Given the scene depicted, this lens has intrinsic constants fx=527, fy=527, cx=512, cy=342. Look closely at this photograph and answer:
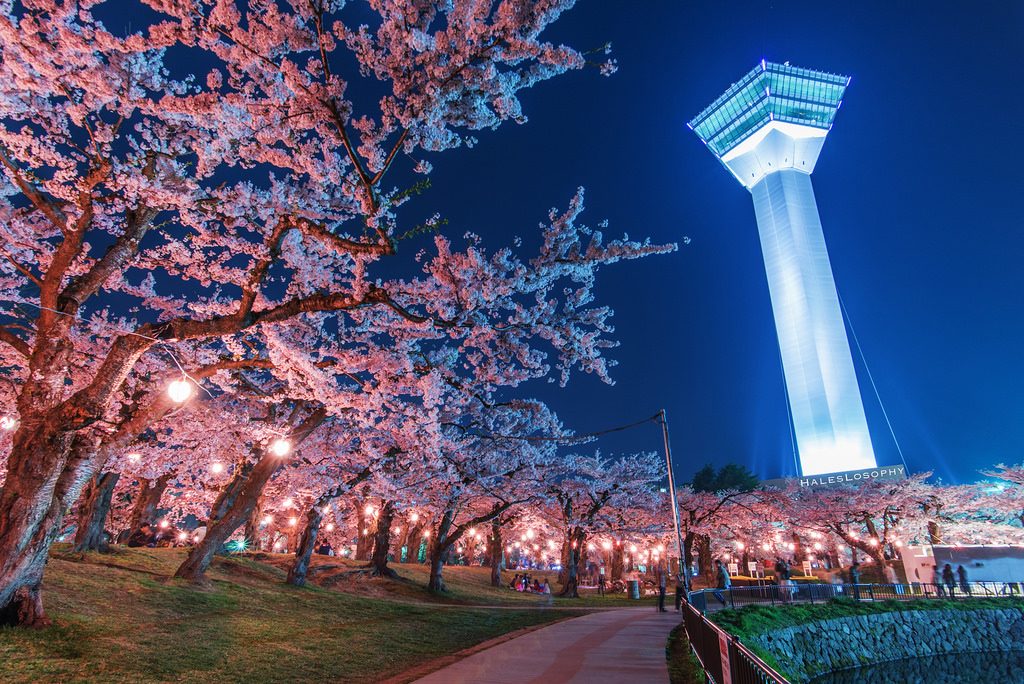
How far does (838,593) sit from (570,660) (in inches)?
901

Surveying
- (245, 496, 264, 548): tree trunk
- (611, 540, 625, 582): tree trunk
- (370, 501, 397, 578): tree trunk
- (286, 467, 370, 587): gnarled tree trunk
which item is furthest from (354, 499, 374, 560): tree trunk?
(611, 540, 625, 582): tree trunk

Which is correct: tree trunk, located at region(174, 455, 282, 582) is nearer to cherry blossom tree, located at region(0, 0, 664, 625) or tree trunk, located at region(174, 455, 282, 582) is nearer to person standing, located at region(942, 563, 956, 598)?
cherry blossom tree, located at region(0, 0, 664, 625)

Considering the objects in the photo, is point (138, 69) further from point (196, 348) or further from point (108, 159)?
point (196, 348)

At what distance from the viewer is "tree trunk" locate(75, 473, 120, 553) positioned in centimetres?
2062

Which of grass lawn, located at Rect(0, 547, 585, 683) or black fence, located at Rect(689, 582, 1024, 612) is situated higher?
black fence, located at Rect(689, 582, 1024, 612)

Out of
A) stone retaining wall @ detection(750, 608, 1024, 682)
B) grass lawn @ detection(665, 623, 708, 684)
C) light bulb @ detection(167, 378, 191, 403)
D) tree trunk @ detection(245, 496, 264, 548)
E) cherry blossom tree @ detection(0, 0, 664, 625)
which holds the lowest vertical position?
stone retaining wall @ detection(750, 608, 1024, 682)

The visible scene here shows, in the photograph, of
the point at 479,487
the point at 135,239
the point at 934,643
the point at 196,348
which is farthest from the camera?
the point at 479,487

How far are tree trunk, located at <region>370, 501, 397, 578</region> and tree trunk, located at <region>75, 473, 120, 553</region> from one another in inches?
494

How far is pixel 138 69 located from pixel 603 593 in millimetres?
40947

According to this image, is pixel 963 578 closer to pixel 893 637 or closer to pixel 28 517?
pixel 893 637

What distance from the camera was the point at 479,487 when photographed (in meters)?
30.2

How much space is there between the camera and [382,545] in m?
30.1

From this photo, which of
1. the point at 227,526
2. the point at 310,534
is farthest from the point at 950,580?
the point at 227,526

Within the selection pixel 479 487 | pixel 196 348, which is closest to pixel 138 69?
pixel 196 348
